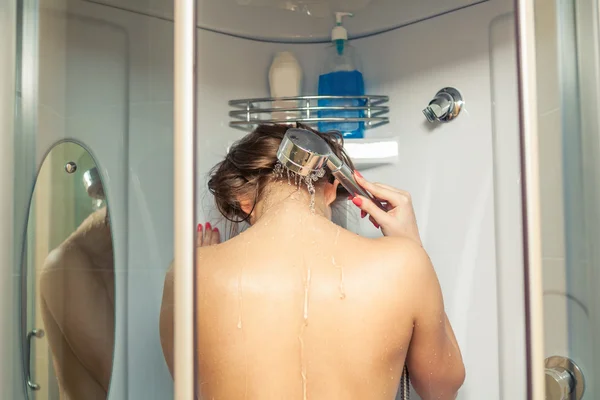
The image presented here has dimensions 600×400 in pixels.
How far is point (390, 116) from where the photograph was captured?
1341 millimetres

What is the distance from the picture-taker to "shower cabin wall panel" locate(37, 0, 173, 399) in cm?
93

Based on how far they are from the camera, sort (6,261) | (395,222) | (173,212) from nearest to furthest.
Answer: (173,212), (6,261), (395,222)

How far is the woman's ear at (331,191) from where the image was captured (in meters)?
1.23

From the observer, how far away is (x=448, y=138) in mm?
1316

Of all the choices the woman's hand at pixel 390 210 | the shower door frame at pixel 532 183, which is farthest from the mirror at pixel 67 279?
the shower door frame at pixel 532 183

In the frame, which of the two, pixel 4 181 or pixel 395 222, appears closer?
pixel 4 181

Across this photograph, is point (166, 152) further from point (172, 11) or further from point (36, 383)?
point (36, 383)

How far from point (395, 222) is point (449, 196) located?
139 millimetres

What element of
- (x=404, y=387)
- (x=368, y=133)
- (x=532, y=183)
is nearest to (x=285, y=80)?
(x=368, y=133)

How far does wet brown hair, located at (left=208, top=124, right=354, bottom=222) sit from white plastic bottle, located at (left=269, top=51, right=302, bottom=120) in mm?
72

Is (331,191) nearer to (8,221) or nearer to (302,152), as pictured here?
(302,152)

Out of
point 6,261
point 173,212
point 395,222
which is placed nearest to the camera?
point 173,212

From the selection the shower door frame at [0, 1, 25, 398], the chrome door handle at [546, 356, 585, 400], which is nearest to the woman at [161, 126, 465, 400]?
the chrome door handle at [546, 356, 585, 400]

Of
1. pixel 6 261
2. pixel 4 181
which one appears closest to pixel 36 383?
pixel 6 261
